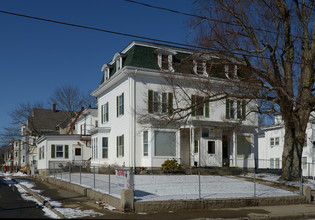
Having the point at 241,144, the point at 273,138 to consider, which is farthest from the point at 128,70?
the point at 273,138

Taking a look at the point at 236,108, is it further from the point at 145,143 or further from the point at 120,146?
the point at 120,146

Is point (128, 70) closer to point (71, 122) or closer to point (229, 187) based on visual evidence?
point (229, 187)

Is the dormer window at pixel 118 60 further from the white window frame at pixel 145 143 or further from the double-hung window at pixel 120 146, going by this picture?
the white window frame at pixel 145 143

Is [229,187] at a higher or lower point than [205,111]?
lower

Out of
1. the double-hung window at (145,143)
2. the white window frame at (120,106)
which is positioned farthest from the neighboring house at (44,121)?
the double-hung window at (145,143)

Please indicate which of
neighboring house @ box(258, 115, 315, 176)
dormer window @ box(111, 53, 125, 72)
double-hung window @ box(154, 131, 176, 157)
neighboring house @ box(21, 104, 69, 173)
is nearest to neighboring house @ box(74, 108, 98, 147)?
dormer window @ box(111, 53, 125, 72)

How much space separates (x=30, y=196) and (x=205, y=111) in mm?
15830

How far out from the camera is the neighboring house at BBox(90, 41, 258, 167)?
1003 inches

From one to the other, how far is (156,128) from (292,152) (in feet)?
30.3

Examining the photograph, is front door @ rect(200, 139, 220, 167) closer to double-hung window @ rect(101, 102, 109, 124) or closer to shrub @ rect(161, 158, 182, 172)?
shrub @ rect(161, 158, 182, 172)

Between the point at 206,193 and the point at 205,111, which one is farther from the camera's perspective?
the point at 205,111

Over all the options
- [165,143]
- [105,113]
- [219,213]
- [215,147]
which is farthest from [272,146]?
[219,213]

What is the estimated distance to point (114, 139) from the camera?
2883 cm

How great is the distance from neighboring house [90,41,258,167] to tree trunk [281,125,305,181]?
4729mm
